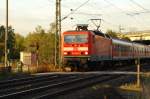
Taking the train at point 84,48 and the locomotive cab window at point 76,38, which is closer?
the train at point 84,48

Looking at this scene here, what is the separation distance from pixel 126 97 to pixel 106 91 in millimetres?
1583

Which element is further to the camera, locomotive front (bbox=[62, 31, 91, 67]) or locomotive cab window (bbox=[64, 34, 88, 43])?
locomotive cab window (bbox=[64, 34, 88, 43])

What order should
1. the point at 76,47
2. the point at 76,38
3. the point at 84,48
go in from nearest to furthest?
1. the point at 84,48
2. the point at 76,47
3. the point at 76,38

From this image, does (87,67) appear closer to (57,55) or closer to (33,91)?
(57,55)

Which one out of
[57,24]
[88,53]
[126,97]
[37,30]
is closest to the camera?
[126,97]

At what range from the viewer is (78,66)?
37.5m

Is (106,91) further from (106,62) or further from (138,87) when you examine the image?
(106,62)

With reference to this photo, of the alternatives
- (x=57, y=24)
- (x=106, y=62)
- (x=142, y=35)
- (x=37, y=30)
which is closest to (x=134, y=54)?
(x=106, y=62)

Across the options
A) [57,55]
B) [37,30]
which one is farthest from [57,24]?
[37,30]

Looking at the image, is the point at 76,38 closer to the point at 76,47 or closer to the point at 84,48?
the point at 76,47

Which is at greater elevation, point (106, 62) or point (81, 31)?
point (81, 31)

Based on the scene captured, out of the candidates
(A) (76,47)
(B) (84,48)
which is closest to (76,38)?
(A) (76,47)

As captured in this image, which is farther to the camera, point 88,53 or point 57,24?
point 57,24

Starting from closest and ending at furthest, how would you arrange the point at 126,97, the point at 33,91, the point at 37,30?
the point at 126,97 < the point at 33,91 < the point at 37,30
